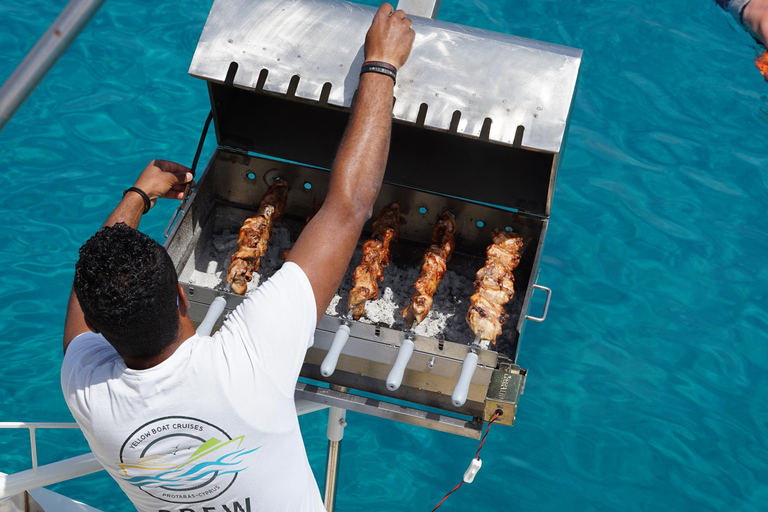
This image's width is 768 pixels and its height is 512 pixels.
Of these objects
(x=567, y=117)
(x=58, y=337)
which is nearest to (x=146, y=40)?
(x=58, y=337)

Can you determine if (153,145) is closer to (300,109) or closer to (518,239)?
(300,109)

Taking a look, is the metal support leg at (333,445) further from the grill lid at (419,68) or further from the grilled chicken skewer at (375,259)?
the grill lid at (419,68)

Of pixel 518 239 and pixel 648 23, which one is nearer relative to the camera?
pixel 518 239

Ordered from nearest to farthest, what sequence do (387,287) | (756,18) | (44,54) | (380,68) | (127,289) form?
1. (44,54)
2. (127,289)
3. (380,68)
4. (387,287)
5. (756,18)

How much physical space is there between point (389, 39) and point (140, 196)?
104 centimetres

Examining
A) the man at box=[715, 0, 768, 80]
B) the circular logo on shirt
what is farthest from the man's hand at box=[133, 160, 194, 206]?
the man at box=[715, 0, 768, 80]

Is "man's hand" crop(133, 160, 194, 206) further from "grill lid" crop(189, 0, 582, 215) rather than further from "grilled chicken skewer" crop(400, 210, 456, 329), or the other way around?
"grilled chicken skewer" crop(400, 210, 456, 329)

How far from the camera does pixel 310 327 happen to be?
1863 millimetres

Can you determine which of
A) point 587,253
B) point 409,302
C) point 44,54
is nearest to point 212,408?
point 44,54

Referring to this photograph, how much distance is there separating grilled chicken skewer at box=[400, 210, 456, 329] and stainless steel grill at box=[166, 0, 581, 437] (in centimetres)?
9

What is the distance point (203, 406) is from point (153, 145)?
4.50m

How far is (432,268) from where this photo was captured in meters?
3.01

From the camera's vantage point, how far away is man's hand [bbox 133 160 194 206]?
2568 mm

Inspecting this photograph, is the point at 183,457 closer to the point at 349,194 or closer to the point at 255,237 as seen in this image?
the point at 349,194
